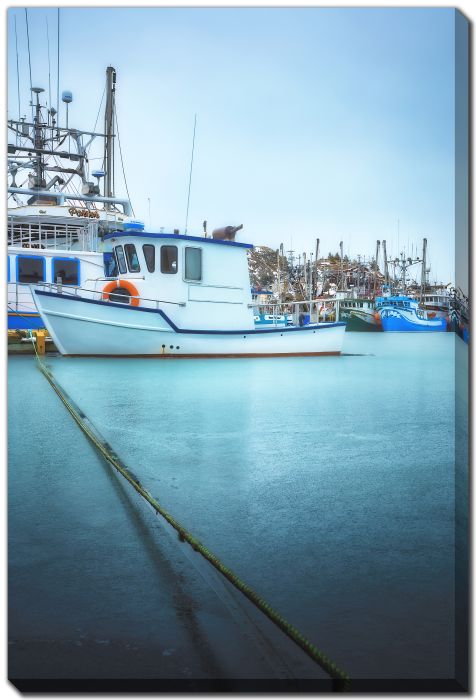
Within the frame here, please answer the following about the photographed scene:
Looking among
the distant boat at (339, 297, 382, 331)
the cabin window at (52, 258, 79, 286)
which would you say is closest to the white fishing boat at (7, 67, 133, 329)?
the cabin window at (52, 258, 79, 286)

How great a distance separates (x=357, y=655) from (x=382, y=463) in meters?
2.19

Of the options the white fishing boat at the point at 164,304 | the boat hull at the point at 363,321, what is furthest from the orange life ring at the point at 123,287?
the boat hull at the point at 363,321

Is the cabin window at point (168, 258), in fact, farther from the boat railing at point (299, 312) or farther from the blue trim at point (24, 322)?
the blue trim at point (24, 322)

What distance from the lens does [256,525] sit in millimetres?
2414

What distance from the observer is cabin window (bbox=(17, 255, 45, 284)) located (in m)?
11.7

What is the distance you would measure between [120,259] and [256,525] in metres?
8.88

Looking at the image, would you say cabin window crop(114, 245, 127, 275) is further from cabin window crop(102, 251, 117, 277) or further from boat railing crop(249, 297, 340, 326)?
boat railing crop(249, 297, 340, 326)

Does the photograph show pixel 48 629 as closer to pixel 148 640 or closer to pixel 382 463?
pixel 148 640

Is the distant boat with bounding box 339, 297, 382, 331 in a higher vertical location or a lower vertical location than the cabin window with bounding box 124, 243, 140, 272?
lower

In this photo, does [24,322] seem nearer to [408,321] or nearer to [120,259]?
[120,259]

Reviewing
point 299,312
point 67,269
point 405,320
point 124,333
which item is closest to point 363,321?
point 405,320

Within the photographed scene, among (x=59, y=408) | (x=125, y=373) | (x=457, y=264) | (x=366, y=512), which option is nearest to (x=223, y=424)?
(x=59, y=408)

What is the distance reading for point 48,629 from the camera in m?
1.58

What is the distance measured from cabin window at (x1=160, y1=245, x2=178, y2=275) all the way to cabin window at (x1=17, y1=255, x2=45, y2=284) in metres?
2.60
